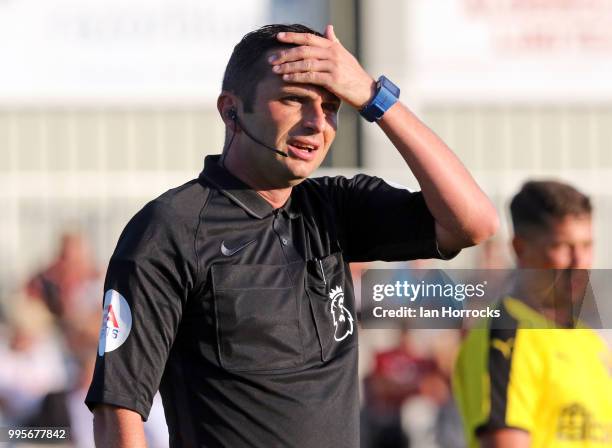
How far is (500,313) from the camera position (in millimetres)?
3031

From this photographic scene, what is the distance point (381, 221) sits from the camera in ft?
8.25

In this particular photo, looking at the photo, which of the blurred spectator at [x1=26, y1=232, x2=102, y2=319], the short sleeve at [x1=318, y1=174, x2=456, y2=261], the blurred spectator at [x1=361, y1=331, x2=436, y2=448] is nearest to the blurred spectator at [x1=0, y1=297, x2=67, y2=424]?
the blurred spectator at [x1=26, y1=232, x2=102, y2=319]

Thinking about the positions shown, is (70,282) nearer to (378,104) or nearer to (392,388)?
A: (392,388)

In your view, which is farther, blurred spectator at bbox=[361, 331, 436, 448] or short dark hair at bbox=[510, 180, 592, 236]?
blurred spectator at bbox=[361, 331, 436, 448]

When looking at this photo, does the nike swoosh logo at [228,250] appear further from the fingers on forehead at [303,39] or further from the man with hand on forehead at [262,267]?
the fingers on forehead at [303,39]

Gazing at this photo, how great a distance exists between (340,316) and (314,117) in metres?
0.41

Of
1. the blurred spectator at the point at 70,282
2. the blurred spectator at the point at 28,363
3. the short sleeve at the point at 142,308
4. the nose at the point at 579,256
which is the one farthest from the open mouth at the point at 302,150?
the blurred spectator at the point at 70,282

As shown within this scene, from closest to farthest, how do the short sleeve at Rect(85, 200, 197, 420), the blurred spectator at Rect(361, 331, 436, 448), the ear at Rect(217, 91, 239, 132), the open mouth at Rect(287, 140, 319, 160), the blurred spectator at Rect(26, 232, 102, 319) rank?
the short sleeve at Rect(85, 200, 197, 420), the open mouth at Rect(287, 140, 319, 160), the ear at Rect(217, 91, 239, 132), the blurred spectator at Rect(361, 331, 436, 448), the blurred spectator at Rect(26, 232, 102, 319)

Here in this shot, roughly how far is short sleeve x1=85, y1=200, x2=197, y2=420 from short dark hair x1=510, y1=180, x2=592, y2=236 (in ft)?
4.05

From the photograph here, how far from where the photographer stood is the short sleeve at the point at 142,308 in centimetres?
227

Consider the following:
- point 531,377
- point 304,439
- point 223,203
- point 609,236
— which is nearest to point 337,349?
point 304,439

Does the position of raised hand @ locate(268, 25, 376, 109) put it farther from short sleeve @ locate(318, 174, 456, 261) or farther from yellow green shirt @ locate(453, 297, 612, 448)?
yellow green shirt @ locate(453, 297, 612, 448)

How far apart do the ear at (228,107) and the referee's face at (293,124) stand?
0.08 m

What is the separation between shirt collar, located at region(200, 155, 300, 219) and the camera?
2416 millimetres
